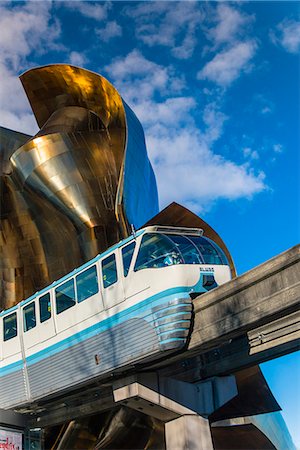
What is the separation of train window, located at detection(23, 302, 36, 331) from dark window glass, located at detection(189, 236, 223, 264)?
182 inches

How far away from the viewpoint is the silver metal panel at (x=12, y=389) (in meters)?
14.0

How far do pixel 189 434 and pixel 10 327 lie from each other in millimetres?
5492

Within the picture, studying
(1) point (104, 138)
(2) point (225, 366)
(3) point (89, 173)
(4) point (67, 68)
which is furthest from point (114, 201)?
(2) point (225, 366)

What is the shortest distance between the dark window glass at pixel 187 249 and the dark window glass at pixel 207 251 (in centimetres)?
14

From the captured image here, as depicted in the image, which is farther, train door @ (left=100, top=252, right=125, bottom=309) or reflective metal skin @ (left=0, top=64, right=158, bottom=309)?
reflective metal skin @ (left=0, top=64, right=158, bottom=309)

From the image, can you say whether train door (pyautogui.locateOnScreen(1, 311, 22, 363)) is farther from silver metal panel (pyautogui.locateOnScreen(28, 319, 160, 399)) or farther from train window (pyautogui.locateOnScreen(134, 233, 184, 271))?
train window (pyautogui.locateOnScreen(134, 233, 184, 271))

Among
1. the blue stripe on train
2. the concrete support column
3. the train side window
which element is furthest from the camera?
the concrete support column

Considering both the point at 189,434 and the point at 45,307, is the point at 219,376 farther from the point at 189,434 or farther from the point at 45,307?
the point at 45,307

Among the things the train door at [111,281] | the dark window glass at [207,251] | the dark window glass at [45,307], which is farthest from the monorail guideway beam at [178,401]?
the dark window glass at [207,251]

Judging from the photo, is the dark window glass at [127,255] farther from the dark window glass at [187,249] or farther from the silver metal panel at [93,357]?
the silver metal panel at [93,357]

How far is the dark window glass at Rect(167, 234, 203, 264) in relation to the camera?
10.7 metres

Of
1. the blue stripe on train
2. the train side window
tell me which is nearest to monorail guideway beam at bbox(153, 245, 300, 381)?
the blue stripe on train

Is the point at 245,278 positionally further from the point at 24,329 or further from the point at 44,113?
the point at 44,113

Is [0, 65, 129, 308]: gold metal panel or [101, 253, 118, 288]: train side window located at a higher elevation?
[0, 65, 129, 308]: gold metal panel
